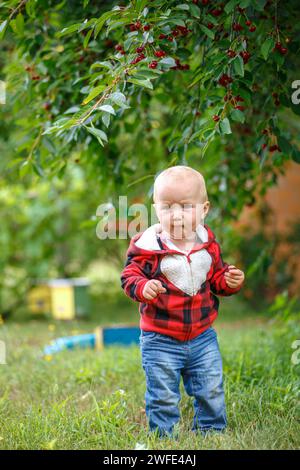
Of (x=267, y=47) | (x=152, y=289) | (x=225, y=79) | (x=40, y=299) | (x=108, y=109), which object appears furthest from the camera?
(x=40, y=299)

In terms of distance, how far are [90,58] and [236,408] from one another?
6.49 ft

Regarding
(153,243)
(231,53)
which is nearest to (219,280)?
(153,243)

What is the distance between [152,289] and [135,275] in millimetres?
170

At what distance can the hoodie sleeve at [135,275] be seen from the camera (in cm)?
241

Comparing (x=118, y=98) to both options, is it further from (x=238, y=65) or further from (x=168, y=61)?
(x=238, y=65)

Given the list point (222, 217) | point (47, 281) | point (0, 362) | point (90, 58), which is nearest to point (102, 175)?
point (90, 58)

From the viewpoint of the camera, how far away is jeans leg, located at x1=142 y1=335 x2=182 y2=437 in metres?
2.54

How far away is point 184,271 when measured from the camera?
99.4 inches

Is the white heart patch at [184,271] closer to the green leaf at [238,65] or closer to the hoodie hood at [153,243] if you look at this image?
the hoodie hood at [153,243]

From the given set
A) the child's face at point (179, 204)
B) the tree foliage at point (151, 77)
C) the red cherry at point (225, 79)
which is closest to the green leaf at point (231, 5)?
the tree foliage at point (151, 77)

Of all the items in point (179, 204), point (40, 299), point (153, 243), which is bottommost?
point (40, 299)

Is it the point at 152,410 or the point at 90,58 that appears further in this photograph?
the point at 90,58
